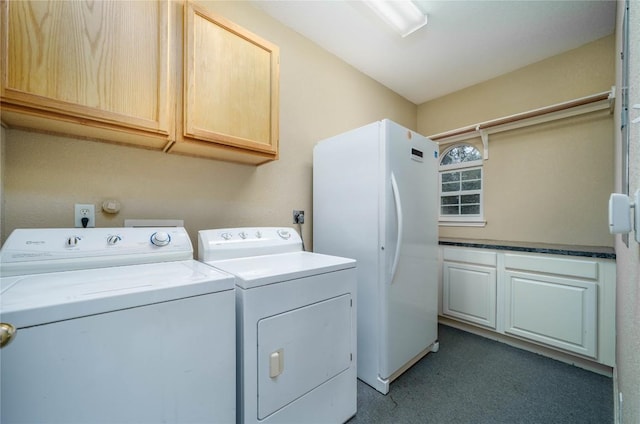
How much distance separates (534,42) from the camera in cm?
234

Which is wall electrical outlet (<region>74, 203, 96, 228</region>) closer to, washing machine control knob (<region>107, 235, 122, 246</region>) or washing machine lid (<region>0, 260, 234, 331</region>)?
washing machine control knob (<region>107, 235, 122, 246</region>)

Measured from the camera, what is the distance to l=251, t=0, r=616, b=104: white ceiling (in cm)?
196

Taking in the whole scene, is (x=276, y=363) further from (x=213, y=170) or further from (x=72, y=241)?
(x=213, y=170)

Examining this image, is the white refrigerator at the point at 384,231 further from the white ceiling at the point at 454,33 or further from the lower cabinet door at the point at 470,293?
the white ceiling at the point at 454,33

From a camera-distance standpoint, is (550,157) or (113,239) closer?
(113,239)

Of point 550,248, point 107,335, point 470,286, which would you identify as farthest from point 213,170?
point 550,248

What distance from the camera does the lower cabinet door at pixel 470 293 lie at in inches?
96.7

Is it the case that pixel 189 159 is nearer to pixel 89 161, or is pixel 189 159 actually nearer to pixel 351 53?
pixel 89 161

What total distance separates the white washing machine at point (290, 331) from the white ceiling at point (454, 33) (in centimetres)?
183

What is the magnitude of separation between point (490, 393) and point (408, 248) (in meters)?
1.08

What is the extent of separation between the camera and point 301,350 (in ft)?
4.06

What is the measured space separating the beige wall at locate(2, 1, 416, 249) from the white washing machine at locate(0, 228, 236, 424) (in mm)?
298

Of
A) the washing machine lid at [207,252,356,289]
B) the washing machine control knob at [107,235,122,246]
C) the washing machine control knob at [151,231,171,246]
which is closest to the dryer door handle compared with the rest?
the washing machine lid at [207,252,356,289]

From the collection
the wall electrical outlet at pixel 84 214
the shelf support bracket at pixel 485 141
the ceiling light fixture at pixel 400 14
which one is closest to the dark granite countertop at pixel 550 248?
the shelf support bracket at pixel 485 141
